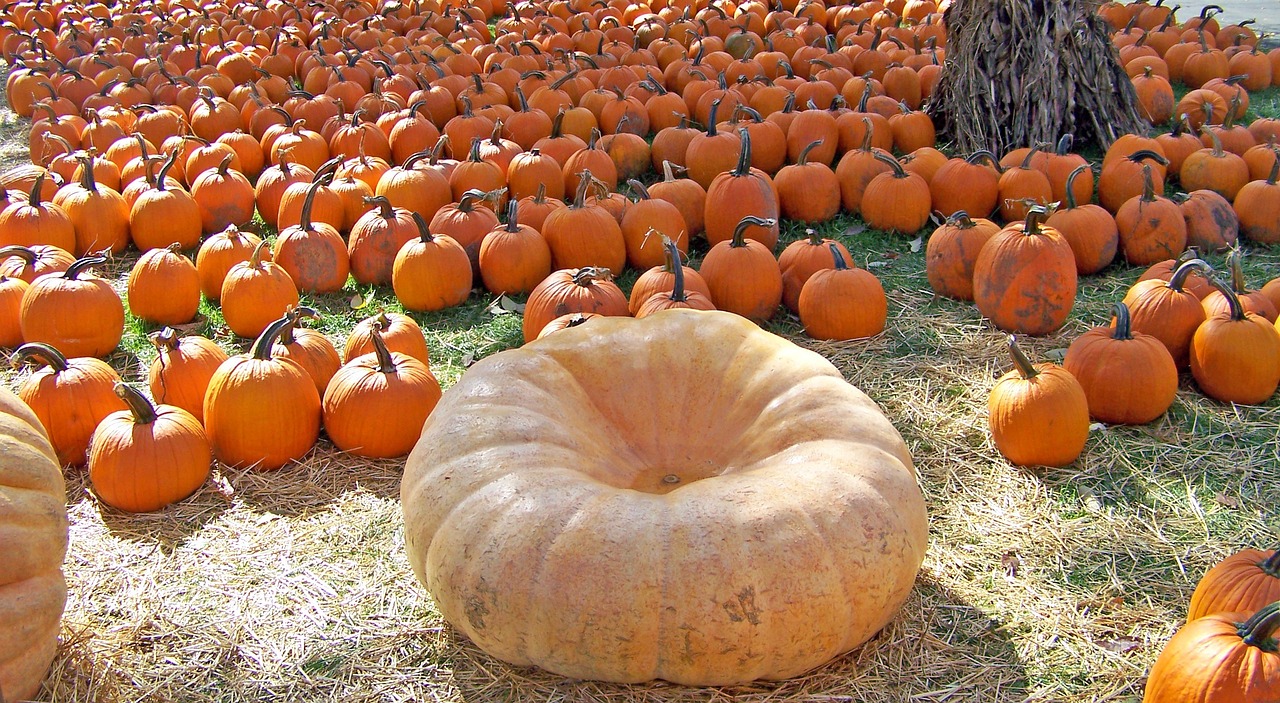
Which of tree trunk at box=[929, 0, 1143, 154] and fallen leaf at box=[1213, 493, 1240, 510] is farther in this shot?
tree trunk at box=[929, 0, 1143, 154]

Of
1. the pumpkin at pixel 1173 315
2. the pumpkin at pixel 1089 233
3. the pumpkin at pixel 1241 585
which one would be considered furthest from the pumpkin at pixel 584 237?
the pumpkin at pixel 1241 585

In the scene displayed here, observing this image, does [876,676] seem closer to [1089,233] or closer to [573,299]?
[573,299]

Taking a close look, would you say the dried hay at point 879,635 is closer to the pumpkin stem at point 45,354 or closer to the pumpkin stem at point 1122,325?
the pumpkin stem at point 1122,325

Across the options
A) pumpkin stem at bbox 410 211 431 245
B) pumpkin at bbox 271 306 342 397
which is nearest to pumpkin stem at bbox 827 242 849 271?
pumpkin stem at bbox 410 211 431 245

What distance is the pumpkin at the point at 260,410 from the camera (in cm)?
376

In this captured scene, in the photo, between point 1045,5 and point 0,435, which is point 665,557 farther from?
point 1045,5

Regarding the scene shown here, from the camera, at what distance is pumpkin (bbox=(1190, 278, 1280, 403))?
12.6ft

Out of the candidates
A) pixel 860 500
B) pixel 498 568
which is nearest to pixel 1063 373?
pixel 860 500

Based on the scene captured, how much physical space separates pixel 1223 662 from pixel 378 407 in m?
2.88

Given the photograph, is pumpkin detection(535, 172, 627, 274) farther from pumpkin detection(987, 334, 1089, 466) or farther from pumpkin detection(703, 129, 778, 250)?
pumpkin detection(987, 334, 1089, 466)

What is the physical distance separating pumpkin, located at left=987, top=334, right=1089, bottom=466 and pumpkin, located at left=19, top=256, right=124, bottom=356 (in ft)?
13.2

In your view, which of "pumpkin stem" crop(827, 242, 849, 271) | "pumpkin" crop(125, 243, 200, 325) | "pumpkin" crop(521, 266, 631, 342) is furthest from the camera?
"pumpkin" crop(125, 243, 200, 325)

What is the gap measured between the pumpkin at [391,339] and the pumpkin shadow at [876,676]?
164cm

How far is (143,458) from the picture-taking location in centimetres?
354
